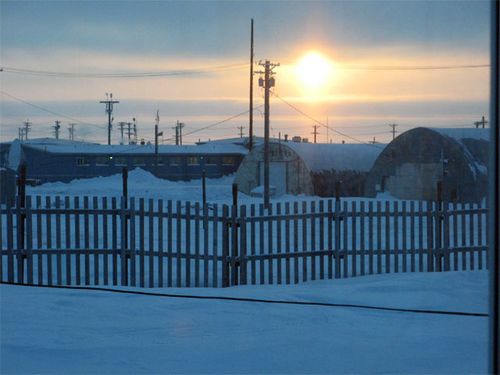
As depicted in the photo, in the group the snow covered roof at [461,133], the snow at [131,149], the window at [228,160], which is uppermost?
the snow at [131,149]

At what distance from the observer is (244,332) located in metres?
6.78

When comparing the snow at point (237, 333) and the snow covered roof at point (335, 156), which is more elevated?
the snow covered roof at point (335, 156)

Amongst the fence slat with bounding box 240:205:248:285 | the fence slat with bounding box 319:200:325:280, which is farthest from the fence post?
the fence slat with bounding box 319:200:325:280

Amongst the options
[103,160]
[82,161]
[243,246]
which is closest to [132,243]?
[243,246]

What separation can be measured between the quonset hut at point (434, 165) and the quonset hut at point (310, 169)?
469 centimetres

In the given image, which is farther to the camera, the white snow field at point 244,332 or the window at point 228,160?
the window at point 228,160

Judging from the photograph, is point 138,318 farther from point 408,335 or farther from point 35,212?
point 35,212

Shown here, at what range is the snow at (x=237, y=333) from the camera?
222 inches

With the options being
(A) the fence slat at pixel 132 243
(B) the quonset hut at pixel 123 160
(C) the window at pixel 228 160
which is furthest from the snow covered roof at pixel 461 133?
(C) the window at pixel 228 160

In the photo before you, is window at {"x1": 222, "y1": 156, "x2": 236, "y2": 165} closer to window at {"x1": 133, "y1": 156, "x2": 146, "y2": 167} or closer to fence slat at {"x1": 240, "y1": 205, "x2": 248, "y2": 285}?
window at {"x1": 133, "y1": 156, "x2": 146, "y2": 167}

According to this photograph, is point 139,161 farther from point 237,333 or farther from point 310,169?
point 237,333

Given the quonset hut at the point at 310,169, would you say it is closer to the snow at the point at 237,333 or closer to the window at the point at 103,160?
the window at the point at 103,160

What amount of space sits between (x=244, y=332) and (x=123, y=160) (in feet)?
170

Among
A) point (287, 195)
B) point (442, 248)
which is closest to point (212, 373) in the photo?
point (442, 248)
